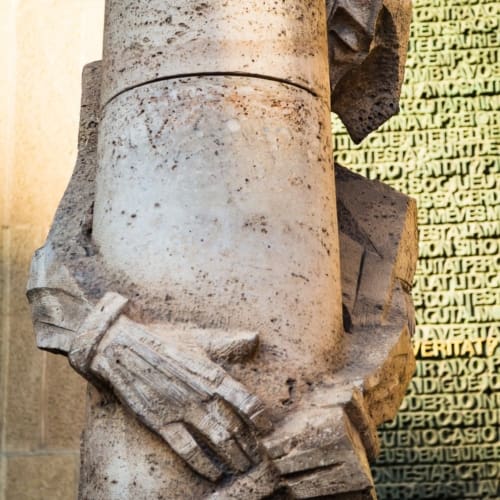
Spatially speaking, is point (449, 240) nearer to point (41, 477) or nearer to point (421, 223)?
point (421, 223)

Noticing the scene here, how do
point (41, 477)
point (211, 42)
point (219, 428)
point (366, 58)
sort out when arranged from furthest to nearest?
point (41, 477), point (366, 58), point (211, 42), point (219, 428)

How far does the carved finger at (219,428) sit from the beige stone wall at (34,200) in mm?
2557

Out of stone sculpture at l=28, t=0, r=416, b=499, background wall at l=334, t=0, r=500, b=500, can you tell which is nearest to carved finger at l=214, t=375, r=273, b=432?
stone sculpture at l=28, t=0, r=416, b=499

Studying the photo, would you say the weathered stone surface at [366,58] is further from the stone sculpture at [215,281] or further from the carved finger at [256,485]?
the carved finger at [256,485]

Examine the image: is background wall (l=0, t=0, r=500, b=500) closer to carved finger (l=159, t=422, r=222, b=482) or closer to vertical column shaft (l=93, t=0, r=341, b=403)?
vertical column shaft (l=93, t=0, r=341, b=403)

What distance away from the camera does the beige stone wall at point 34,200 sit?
4.84 meters

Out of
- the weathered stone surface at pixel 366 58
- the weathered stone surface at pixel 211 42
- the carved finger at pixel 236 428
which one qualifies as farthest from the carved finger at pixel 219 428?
the weathered stone surface at pixel 366 58

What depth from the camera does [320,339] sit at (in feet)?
8.41

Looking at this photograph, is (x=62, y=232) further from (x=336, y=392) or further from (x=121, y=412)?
(x=336, y=392)

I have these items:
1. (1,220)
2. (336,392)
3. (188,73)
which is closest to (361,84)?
(188,73)

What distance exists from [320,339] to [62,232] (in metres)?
0.67

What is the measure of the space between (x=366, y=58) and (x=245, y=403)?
3.92ft

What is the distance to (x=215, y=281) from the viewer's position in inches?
98.3

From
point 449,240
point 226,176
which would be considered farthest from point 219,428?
point 449,240
